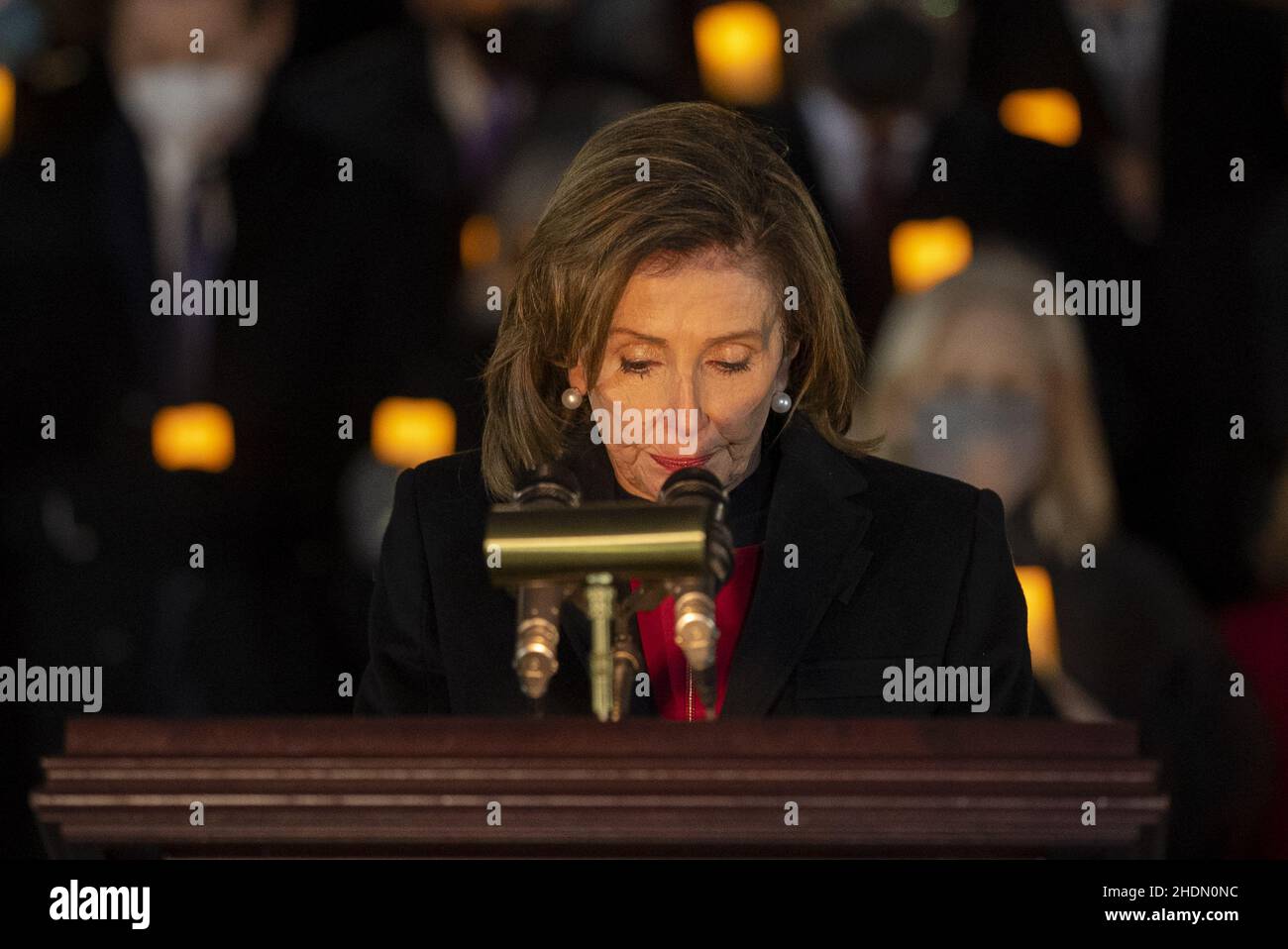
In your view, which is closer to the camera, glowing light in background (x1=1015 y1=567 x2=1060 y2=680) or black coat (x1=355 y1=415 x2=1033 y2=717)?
black coat (x1=355 y1=415 x2=1033 y2=717)

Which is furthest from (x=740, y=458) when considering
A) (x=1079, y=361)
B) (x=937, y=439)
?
(x=1079, y=361)

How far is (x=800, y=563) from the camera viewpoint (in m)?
2.57

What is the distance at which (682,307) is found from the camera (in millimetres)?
2488

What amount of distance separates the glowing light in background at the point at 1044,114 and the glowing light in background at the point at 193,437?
1.55 meters

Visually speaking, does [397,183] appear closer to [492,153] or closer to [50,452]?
[492,153]

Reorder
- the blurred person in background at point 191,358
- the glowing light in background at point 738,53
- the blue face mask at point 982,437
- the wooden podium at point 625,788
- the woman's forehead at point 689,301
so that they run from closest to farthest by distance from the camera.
A: 1. the wooden podium at point 625,788
2. the woman's forehead at point 689,301
3. the blue face mask at point 982,437
4. the blurred person in background at point 191,358
5. the glowing light in background at point 738,53

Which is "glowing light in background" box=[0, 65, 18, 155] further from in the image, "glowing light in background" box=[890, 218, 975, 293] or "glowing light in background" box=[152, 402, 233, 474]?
"glowing light in background" box=[890, 218, 975, 293]

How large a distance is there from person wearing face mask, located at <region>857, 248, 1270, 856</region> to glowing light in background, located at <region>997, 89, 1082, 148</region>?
356mm

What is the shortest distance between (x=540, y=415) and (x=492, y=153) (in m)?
1.48

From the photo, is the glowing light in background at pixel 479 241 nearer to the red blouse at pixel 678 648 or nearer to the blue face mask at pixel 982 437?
the blue face mask at pixel 982 437

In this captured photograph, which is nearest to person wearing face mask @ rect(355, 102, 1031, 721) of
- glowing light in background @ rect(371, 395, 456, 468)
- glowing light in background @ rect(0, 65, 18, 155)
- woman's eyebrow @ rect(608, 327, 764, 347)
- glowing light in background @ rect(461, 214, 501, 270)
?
woman's eyebrow @ rect(608, 327, 764, 347)

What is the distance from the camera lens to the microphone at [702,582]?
1.98 m

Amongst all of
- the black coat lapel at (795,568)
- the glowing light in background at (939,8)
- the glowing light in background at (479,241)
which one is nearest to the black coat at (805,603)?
the black coat lapel at (795,568)

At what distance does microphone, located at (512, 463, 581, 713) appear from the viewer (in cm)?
199
